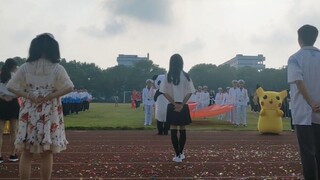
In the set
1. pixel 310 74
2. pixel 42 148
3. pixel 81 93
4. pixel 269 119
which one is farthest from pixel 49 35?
pixel 81 93

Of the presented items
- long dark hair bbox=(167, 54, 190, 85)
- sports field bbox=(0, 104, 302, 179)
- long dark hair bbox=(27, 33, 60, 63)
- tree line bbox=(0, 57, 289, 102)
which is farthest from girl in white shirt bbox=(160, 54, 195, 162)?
tree line bbox=(0, 57, 289, 102)

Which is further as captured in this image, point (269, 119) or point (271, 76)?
point (271, 76)

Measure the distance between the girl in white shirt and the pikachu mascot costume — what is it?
8.01 meters

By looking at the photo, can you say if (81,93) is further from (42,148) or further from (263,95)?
(42,148)

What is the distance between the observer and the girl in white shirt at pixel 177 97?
834 cm

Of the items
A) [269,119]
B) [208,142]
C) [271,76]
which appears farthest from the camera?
[271,76]

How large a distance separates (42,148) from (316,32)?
11.5 feet

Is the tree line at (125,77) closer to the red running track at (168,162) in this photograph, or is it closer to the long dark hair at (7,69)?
the red running track at (168,162)

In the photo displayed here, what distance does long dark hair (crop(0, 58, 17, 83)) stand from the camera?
8.01 metres

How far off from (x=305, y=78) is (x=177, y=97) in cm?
357

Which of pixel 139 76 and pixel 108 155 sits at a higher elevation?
pixel 139 76

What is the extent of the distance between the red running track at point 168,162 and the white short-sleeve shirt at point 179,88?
4.17 feet

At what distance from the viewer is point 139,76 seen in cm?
9225

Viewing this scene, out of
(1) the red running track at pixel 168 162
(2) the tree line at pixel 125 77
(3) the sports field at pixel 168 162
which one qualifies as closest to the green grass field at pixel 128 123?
(3) the sports field at pixel 168 162
